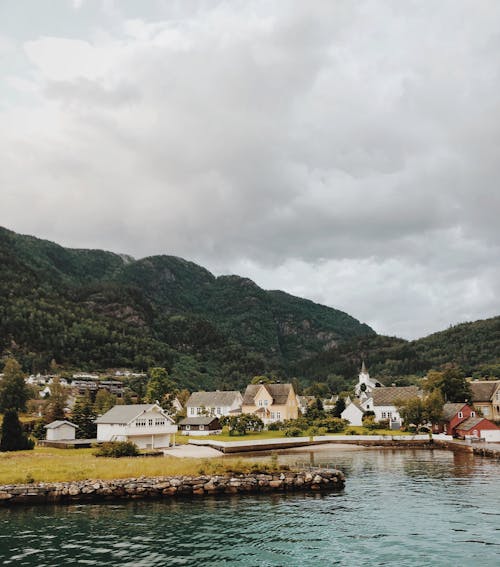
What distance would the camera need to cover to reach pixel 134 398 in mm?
152375

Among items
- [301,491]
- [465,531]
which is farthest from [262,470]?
[465,531]

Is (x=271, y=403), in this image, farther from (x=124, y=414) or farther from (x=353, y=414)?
(x=124, y=414)

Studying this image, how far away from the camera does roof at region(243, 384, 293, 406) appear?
11829cm

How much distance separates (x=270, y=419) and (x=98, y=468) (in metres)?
70.4

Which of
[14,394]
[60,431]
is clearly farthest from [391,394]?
[14,394]

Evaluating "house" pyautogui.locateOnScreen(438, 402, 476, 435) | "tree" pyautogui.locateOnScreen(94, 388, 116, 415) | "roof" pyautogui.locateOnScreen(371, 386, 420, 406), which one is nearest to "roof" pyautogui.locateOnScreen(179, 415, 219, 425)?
"tree" pyautogui.locateOnScreen(94, 388, 116, 415)

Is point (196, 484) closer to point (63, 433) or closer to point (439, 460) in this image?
point (439, 460)

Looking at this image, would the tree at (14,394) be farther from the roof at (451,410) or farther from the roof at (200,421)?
the roof at (451,410)

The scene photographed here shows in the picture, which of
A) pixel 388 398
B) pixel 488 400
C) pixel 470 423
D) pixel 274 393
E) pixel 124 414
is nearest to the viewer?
pixel 124 414

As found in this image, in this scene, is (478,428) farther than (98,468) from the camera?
Yes

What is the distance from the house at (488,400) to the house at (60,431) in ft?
266

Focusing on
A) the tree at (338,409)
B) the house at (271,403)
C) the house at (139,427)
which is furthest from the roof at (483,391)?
the house at (139,427)

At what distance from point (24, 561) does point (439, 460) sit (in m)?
53.9

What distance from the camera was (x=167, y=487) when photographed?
4550 centimetres
